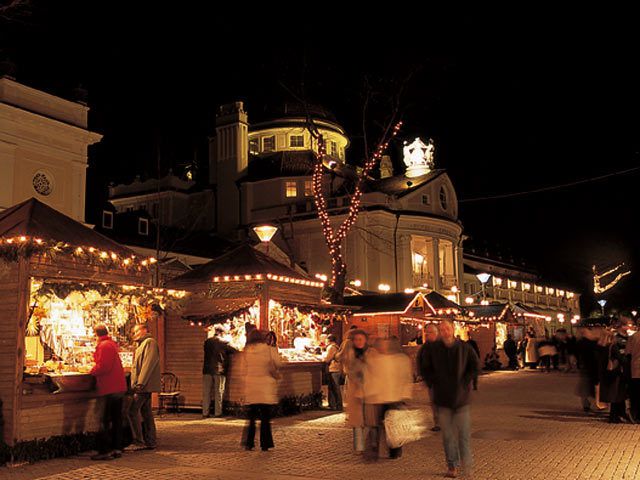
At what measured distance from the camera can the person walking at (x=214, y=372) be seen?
15.3 meters

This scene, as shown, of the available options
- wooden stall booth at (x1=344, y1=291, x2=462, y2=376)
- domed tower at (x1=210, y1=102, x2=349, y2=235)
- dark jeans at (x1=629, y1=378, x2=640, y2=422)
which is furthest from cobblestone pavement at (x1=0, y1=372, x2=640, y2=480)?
domed tower at (x1=210, y1=102, x2=349, y2=235)

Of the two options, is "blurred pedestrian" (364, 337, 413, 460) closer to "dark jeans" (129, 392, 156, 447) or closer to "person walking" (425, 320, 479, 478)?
"person walking" (425, 320, 479, 478)

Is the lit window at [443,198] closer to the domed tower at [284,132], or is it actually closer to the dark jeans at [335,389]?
the domed tower at [284,132]

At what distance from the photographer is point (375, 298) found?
2867cm

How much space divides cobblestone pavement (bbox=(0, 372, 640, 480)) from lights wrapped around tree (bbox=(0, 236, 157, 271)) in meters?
2.85

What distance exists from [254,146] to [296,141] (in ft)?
10.9

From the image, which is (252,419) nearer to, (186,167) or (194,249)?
(194,249)

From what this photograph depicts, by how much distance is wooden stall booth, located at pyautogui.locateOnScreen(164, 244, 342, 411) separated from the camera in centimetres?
1609

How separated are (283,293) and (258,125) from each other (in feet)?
136

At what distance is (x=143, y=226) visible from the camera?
43.6 meters

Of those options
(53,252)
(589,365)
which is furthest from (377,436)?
(589,365)

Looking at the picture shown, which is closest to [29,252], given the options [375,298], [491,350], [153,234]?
[375,298]

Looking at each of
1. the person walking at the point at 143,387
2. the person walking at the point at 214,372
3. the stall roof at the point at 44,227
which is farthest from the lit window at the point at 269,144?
the person walking at the point at 143,387

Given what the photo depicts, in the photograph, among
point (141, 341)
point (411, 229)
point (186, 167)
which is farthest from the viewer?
point (186, 167)
